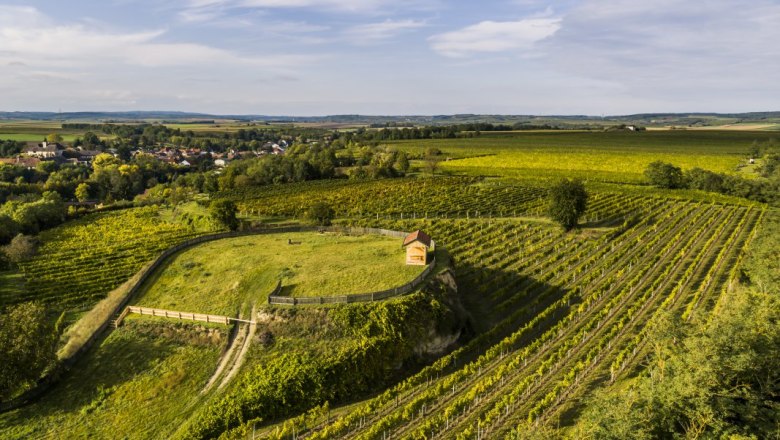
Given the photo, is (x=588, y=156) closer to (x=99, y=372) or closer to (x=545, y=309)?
(x=545, y=309)

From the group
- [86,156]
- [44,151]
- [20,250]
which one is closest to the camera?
[20,250]

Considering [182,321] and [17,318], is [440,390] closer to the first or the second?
[182,321]

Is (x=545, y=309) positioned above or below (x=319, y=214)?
below

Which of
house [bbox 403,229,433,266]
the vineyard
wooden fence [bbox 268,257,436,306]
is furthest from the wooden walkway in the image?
house [bbox 403,229,433,266]

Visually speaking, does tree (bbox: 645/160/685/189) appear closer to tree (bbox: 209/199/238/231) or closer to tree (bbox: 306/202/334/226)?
tree (bbox: 306/202/334/226)

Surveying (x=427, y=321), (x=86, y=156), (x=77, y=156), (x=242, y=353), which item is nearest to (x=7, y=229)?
(x=242, y=353)

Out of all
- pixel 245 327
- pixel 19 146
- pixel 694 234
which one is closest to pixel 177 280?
pixel 245 327

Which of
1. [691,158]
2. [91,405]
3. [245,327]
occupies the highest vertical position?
[691,158]
